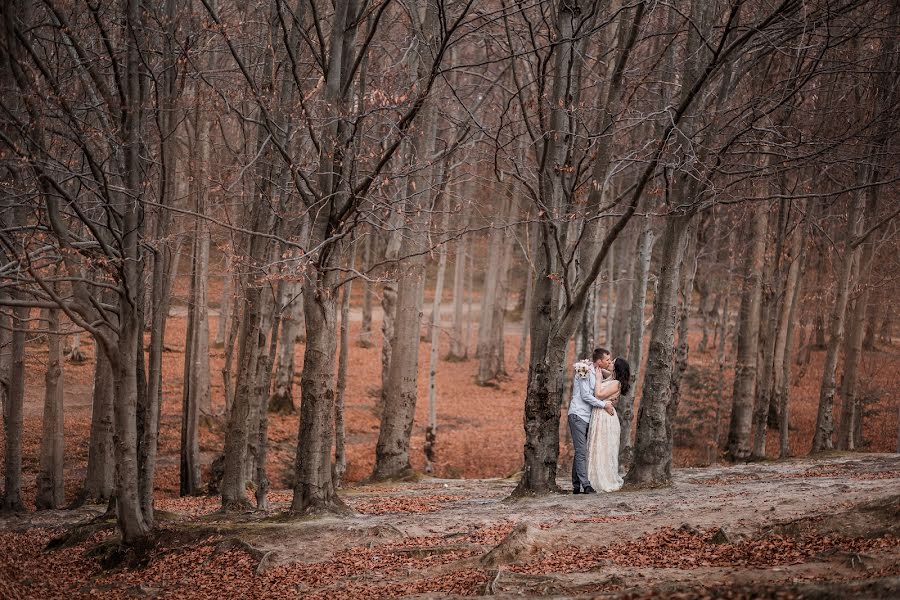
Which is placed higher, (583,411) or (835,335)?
(835,335)

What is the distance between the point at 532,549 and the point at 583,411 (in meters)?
4.43

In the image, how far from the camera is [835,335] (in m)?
16.1

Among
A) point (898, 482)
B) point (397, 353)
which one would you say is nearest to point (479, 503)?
point (397, 353)

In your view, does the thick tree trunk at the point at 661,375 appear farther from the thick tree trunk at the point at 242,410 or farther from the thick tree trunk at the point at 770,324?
the thick tree trunk at the point at 770,324

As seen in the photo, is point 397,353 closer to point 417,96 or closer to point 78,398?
point 417,96

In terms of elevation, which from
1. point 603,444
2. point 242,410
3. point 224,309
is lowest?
point 603,444

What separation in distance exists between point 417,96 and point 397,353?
21.4 feet

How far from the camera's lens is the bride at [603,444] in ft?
36.9

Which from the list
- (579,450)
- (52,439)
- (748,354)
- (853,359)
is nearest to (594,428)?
(579,450)

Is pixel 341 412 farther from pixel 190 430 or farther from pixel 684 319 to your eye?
pixel 684 319

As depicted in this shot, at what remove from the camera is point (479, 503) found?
36.2 ft

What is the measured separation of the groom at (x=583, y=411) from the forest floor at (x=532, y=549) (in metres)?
0.80

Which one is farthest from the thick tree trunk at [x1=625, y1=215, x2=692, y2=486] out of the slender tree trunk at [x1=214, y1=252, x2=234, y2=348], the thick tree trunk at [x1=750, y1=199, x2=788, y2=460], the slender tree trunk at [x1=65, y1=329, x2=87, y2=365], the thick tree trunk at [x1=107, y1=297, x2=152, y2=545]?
the slender tree trunk at [x1=65, y1=329, x2=87, y2=365]

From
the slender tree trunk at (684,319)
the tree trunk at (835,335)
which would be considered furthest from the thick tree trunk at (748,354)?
the slender tree trunk at (684,319)
